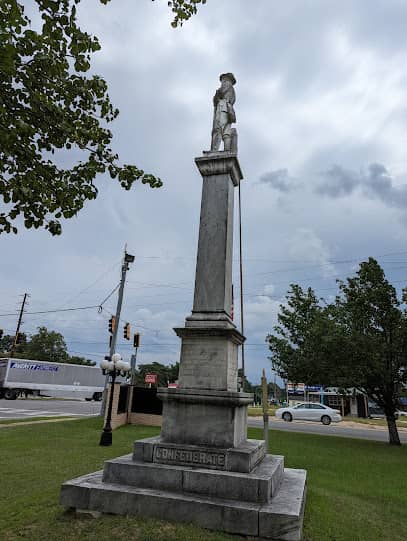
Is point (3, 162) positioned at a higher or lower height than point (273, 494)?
higher

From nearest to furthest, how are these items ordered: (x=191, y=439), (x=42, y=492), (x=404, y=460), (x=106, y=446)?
(x=191, y=439)
(x=42, y=492)
(x=106, y=446)
(x=404, y=460)

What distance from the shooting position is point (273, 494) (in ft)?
17.5

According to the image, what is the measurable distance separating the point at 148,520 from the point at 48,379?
36.1 m

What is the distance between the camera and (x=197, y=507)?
4828mm

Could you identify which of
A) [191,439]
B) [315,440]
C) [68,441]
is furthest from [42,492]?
[315,440]

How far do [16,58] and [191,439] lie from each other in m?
5.65

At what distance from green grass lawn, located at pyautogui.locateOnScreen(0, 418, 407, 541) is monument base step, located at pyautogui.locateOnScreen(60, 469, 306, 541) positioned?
0.48ft

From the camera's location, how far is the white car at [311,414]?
30141 millimetres

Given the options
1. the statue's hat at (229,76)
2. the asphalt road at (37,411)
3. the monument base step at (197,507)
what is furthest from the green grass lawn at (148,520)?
the statue's hat at (229,76)

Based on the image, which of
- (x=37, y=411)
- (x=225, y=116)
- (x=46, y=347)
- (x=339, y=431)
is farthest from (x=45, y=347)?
(x=225, y=116)

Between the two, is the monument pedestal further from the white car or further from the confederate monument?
the white car

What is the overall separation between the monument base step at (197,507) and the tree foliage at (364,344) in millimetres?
12737

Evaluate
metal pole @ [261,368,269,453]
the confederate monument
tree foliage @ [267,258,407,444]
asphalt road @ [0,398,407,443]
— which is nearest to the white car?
asphalt road @ [0,398,407,443]

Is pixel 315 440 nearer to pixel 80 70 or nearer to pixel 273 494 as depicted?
pixel 273 494
